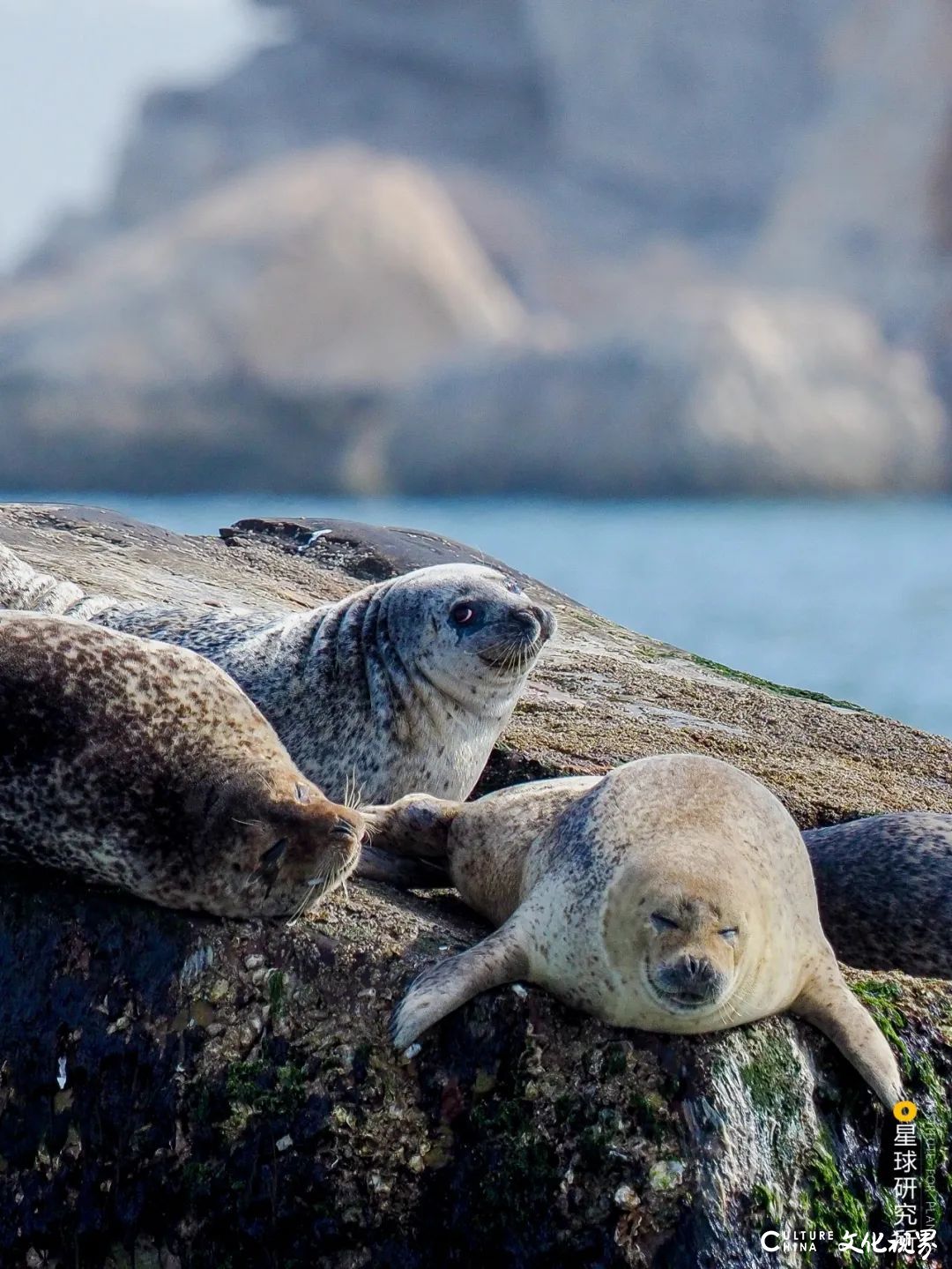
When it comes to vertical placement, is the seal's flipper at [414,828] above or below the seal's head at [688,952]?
above

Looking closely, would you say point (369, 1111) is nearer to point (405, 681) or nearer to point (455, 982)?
point (455, 982)

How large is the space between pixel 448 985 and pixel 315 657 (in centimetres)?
215

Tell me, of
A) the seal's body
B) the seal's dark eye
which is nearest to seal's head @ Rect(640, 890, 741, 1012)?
the seal's body

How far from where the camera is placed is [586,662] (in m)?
8.38

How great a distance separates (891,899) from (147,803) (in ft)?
7.39

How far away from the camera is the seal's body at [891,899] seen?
16.4ft

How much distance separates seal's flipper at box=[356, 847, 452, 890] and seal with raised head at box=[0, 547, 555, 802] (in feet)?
2.06

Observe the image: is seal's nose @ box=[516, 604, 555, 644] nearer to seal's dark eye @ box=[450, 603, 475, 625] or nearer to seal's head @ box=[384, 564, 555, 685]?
seal's head @ box=[384, 564, 555, 685]

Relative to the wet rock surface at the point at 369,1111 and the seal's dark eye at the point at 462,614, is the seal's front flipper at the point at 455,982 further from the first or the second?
the seal's dark eye at the point at 462,614

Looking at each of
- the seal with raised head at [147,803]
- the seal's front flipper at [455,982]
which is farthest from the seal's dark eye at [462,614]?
the seal's front flipper at [455,982]

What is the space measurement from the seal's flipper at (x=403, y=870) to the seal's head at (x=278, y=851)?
0.49 meters

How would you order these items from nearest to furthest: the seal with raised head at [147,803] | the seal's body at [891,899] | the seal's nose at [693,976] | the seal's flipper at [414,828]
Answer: the seal's nose at [693,976], the seal with raised head at [147,803], the seal's flipper at [414,828], the seal's body at [891,899]

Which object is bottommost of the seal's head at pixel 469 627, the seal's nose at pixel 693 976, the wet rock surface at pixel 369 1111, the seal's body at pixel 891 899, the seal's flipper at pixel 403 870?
the wet rock surface at pixel 369 1111

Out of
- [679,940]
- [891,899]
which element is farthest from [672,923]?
[891,899]
